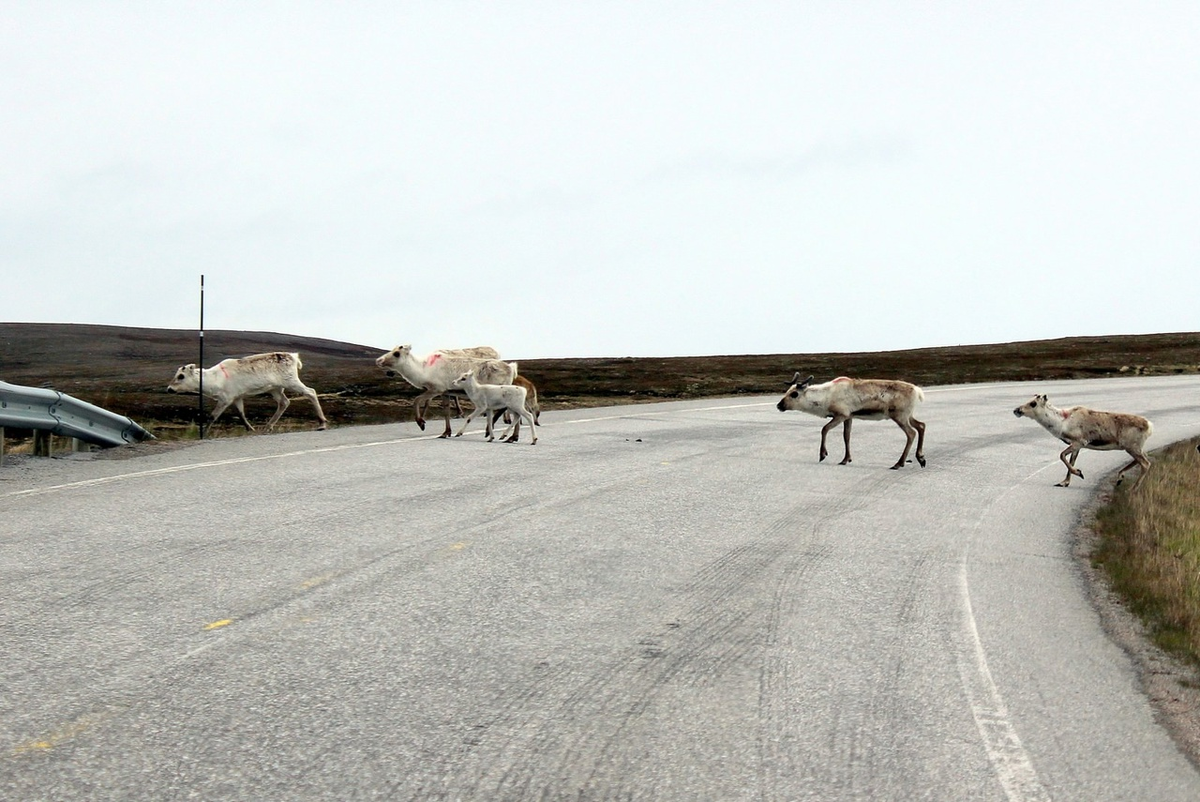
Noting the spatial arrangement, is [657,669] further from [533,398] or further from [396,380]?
[396,380]

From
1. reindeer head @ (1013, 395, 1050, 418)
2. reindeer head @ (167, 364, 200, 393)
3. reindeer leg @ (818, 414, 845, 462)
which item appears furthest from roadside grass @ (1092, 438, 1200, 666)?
reindeer head @ (167, 364, 200, 393)

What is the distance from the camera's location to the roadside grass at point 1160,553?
857cm

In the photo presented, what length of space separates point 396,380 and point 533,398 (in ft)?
67.0

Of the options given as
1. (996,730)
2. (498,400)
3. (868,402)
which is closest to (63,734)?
(996,730)

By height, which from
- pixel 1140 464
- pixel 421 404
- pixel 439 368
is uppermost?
pixel 439 368

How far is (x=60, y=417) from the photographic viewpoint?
16312 millimetres

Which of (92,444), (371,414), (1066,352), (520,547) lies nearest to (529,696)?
(520,547)

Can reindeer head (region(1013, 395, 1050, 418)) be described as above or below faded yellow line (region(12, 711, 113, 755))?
above

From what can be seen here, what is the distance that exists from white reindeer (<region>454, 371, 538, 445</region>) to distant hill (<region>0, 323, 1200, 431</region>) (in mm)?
6862

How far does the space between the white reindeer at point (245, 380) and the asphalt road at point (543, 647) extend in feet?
30.8

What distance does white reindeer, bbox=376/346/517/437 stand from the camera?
21.8m

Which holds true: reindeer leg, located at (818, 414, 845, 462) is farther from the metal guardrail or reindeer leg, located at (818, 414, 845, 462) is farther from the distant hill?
the distant hill

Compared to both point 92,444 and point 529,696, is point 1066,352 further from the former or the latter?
point 529,696

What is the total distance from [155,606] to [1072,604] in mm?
6681
